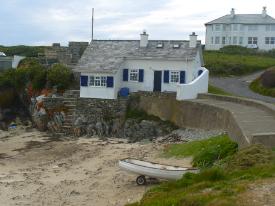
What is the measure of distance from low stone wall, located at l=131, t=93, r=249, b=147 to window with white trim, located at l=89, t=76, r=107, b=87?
2.36 metres

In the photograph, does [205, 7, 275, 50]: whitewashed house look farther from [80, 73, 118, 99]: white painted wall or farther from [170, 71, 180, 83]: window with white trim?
[80, 73, 118, 99]: white painted wall

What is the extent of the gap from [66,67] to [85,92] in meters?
3.54

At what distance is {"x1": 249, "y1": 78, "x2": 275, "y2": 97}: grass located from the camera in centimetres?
3460

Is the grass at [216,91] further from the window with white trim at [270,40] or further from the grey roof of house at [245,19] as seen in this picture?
the grey roof of house at [245,19]

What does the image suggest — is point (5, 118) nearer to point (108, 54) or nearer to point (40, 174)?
point (108, 54)

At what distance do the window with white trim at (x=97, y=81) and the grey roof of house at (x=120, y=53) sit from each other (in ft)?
1.55

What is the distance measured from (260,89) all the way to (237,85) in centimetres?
339

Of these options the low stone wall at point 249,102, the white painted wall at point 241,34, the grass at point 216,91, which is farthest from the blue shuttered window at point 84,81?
the white painted wall at point 241,34

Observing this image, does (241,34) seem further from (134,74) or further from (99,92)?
(99,92)

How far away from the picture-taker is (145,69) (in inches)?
1305

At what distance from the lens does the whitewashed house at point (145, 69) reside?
32416mm

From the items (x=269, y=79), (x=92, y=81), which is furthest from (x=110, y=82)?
(x=269, y=79)

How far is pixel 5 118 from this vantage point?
117ft

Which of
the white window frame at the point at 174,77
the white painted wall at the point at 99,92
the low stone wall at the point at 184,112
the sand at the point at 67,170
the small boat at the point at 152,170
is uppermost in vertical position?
A: the white window frame at the point at 174,77
